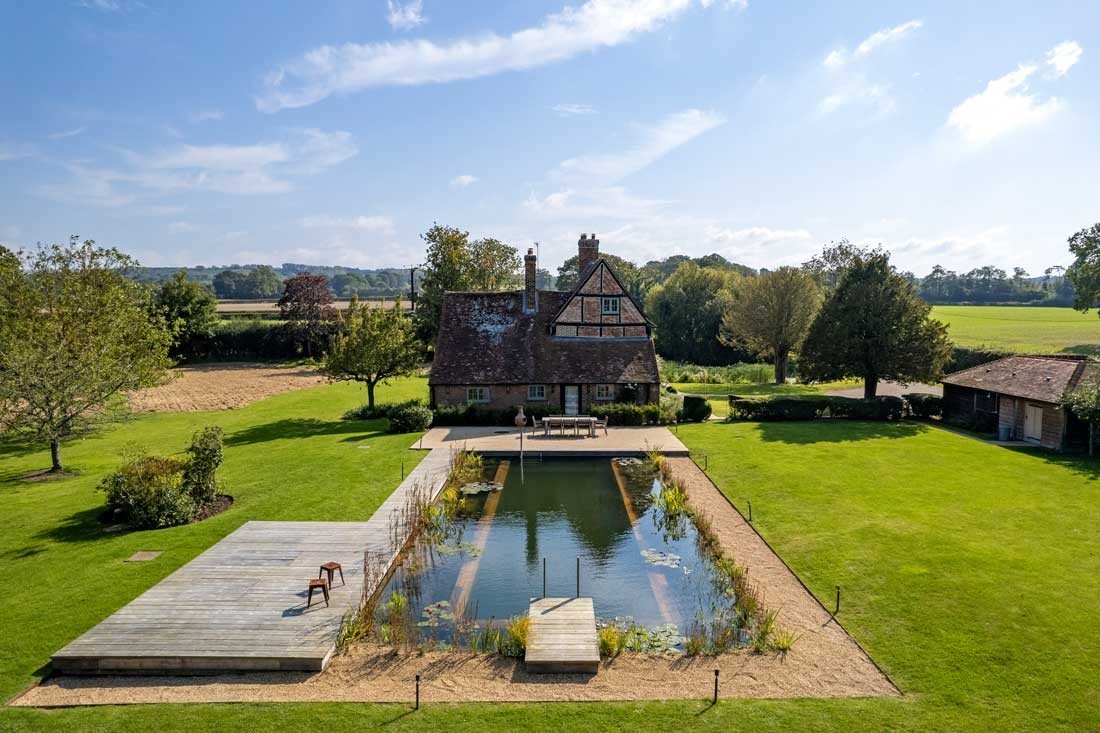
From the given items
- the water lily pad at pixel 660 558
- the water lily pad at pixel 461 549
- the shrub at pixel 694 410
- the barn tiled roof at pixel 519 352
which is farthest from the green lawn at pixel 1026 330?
the water lily pad at pixel 461 549

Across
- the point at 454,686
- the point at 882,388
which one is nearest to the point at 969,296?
the point at 882,388

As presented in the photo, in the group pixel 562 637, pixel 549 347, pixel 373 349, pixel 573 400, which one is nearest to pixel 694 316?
pixel 549 347

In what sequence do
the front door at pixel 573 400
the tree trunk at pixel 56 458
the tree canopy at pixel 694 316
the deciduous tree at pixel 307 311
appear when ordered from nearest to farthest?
the tree trunk at pixel 56 458 < the front door at pixel 573 400 < the tree canopy at pixel 694 316 < the deciduous tree at pixel 307 311

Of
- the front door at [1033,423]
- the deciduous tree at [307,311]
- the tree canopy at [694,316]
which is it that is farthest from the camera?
the deciduous tree at [307,311]

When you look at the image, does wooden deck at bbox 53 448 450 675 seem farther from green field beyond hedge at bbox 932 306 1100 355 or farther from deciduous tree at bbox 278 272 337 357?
deciduous tree at bbox 278 272 337 357

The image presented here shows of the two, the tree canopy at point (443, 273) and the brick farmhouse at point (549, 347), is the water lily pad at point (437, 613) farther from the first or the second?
the tree canopy at point (443, 273)

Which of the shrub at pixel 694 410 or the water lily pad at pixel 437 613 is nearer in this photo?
the water lily pad at pixel 437 613
